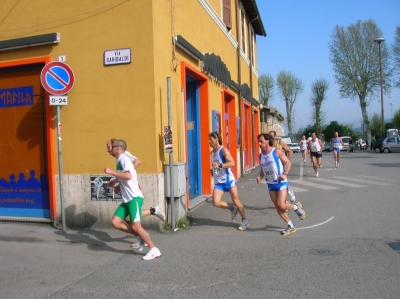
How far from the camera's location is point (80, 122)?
8.06 m

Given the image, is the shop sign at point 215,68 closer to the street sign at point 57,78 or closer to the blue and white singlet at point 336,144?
the street sign at point 57,78

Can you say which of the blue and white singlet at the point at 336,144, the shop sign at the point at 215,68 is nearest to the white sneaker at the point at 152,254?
the shop sign at the point at 215,68

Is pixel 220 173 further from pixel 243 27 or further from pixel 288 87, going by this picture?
pixel 288 87

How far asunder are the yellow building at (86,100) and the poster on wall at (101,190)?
0.02 metres

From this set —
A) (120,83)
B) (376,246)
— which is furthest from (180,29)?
(376,246)

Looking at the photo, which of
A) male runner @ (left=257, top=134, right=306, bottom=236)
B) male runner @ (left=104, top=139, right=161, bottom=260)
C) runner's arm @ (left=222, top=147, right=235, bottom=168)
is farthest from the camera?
runner's arm @ (left=222, top=147, right=235, bottom=168)

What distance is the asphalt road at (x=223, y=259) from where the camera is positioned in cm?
479

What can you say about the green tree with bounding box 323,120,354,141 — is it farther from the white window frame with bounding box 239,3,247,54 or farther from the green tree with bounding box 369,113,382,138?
the white window frame with bounding box 239,3,247,54

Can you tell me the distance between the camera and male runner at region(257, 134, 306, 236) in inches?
284

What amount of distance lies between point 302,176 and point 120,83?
10.0 meters

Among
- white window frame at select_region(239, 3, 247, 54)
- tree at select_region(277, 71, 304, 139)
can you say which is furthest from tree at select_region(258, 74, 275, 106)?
white window frame at select_region(239, 3, 247, 54)

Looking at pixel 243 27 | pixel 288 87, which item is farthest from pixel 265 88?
pixel 243 27

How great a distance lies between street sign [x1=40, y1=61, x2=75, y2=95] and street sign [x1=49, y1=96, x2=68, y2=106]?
11 cm

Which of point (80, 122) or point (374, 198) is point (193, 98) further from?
point (374, 198)
